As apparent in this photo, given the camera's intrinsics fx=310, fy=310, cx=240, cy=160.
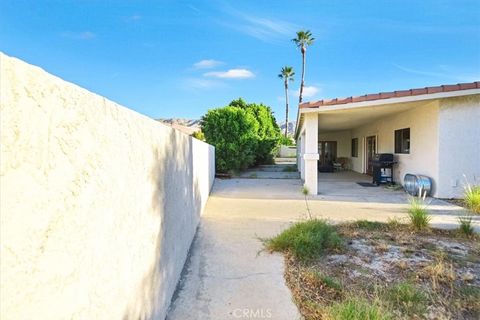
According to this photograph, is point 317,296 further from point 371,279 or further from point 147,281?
point 147,281

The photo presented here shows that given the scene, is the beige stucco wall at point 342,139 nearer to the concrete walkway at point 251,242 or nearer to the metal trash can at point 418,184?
the concrete walkway at point 251,242

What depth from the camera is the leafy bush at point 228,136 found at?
15.3m

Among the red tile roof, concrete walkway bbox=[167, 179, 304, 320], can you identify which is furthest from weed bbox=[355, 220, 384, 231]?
the red tile roof

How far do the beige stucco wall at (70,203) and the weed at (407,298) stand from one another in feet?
7.69

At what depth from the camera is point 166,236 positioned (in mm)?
3150

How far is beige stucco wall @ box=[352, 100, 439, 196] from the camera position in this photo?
9.20 m

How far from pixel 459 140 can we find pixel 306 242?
713cm

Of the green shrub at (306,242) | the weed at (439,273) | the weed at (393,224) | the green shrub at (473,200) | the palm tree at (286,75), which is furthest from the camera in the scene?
the palm tree at (286,75)

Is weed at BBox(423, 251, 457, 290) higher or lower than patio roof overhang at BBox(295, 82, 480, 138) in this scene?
lower

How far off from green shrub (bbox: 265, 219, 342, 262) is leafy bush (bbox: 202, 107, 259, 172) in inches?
410

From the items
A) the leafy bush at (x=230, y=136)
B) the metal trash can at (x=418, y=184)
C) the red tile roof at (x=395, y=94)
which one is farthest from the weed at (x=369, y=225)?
the leafy bush at (x=230, y=136)

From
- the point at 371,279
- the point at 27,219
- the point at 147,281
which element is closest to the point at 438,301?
the point at 371,279

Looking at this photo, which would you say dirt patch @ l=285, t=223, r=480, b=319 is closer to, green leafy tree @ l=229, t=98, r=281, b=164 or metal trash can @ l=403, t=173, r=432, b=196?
metal trash can @ l=403, t=173, r=432, b=196

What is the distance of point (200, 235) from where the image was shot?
5.42 meters
